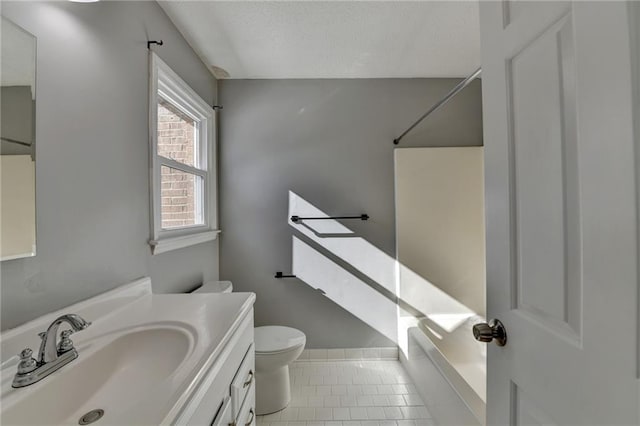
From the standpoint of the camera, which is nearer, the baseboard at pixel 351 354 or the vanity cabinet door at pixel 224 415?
the vanity cabinet door at pixel 224 415

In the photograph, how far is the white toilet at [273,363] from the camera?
5.89ft

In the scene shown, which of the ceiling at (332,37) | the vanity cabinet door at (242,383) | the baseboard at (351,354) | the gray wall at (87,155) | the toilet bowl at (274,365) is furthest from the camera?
the baseboard at (351,354)

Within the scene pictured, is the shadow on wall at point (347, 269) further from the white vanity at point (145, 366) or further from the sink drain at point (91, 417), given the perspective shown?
the sink drain at point (91, 417)

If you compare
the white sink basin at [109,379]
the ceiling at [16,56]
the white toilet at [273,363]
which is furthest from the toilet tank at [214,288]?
the ceiling at [16,56]

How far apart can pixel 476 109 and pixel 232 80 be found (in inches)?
85.3

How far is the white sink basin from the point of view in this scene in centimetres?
66

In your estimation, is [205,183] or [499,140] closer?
[499,140]

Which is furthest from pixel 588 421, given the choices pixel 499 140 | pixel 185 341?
pixel 185 341

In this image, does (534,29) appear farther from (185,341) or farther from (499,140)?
(185,341)

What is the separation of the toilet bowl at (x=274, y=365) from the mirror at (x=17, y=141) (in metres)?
1.31

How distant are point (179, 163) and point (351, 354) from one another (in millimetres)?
2049

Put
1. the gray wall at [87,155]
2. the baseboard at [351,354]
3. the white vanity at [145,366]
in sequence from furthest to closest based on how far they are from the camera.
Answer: the baseboard at [351,354] → the gray wall at [87,155] → the white vanity at [145,366]

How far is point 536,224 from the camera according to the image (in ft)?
2.26

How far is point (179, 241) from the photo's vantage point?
1752 millimetres
